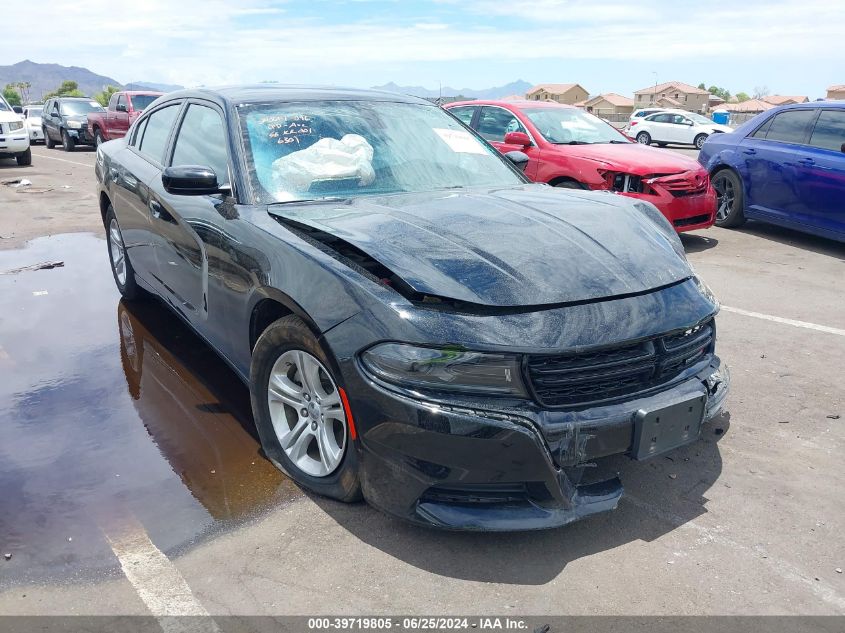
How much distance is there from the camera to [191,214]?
393 cm

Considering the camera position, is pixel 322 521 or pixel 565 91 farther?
pixel 565 91

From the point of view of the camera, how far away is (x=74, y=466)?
3.47 m

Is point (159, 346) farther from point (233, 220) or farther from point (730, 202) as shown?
point (730, 202)

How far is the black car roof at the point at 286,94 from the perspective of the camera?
403 cm

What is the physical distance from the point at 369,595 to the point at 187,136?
2989 mm

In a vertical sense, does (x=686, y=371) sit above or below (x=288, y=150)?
below

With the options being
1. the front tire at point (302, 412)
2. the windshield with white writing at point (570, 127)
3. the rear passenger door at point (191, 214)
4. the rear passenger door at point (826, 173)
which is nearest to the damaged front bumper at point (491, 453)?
the front tire at point (302, 412)

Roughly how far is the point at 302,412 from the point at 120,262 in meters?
3.43

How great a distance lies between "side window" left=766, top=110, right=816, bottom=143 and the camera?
8344mm

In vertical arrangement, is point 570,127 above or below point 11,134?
above

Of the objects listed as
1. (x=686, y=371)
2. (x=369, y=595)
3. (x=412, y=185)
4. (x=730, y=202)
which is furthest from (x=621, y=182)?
(x=369, y=595)

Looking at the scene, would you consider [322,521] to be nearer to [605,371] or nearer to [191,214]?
[605,371]

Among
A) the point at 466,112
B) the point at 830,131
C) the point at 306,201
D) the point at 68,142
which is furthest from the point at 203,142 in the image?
the point at 68,142

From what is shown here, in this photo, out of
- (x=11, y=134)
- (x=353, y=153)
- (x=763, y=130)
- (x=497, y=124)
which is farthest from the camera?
(x=11, y=134)
